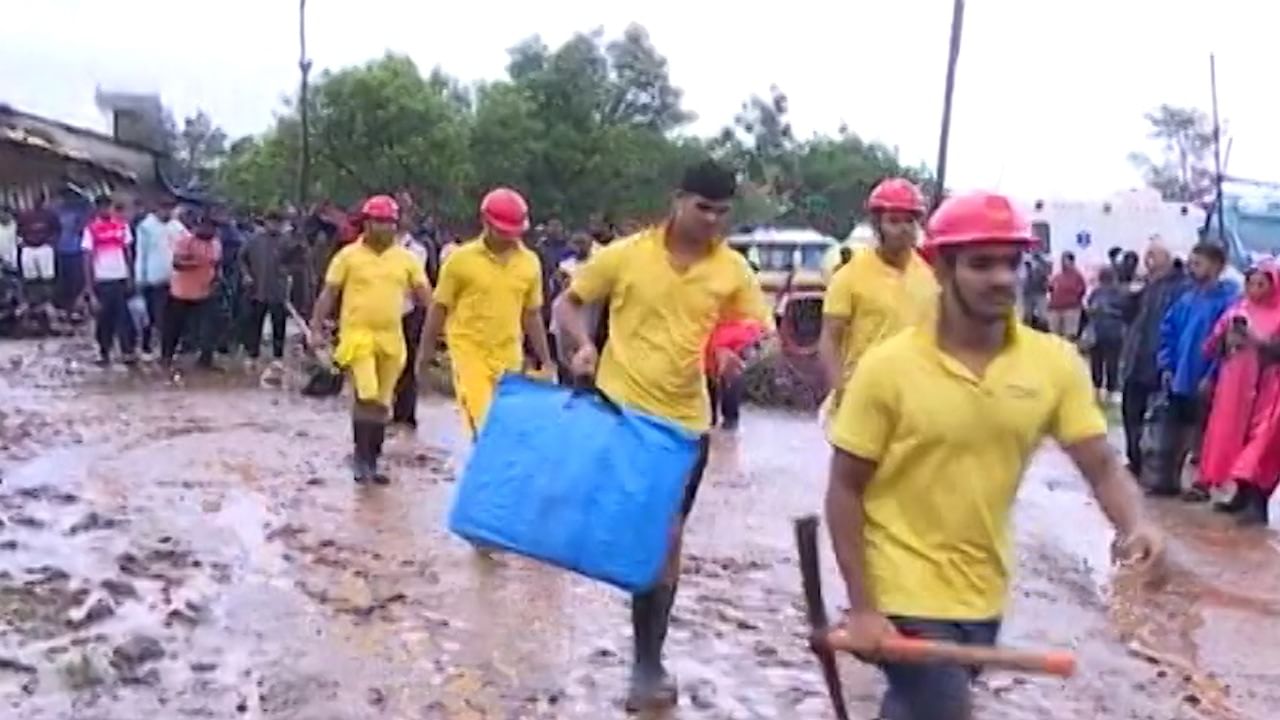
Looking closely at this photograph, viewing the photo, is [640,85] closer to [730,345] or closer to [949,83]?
[949,83]

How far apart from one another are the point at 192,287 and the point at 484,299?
1058 centimetres

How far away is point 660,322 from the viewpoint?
711cm

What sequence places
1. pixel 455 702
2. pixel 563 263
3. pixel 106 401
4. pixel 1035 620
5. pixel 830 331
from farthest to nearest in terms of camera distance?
pixel 563 263 → pixel 106 401 → pixel 1035 620 → pixel 830 331 → pixel 455 702

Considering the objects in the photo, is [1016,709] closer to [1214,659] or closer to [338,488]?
[1214,659]

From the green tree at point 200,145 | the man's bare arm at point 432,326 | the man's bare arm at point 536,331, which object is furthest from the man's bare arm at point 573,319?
the green tree at point 200,145

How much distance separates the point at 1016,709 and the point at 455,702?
1.90 m

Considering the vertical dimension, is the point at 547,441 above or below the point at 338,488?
above

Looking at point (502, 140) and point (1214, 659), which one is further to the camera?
point (502, 140)

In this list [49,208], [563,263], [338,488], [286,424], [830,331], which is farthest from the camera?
[49,208]

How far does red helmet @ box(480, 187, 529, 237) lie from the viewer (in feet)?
33.1

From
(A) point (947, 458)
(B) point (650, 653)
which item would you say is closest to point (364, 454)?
(B) point (650, 653)

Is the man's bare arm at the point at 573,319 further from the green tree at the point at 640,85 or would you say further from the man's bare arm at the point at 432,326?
the green tree at the point at 640,85

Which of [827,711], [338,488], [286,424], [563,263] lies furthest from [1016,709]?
[563,263]

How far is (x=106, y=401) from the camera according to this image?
17.2m
